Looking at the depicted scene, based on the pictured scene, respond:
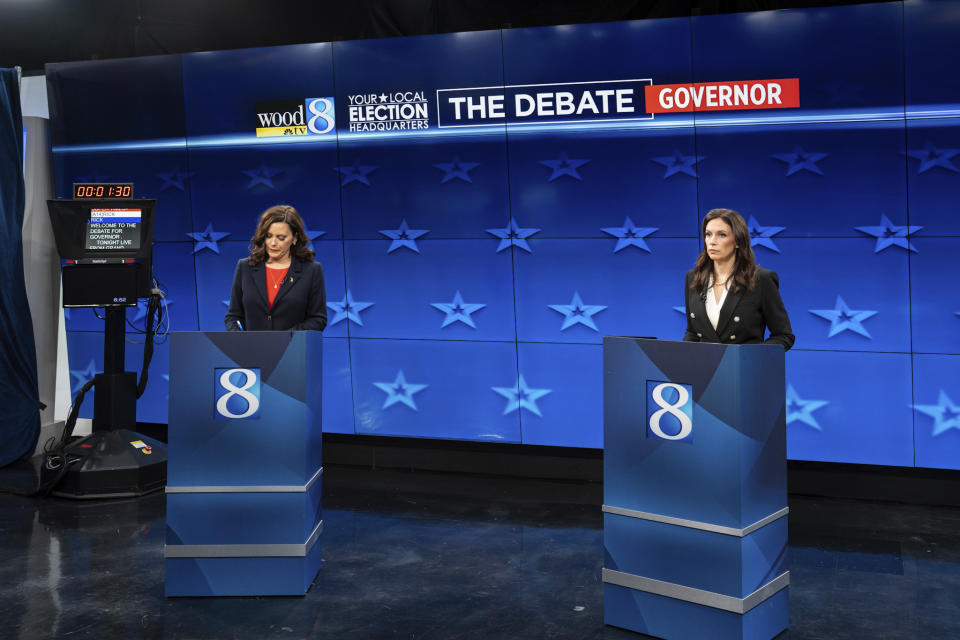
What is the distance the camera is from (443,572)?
3.89 m

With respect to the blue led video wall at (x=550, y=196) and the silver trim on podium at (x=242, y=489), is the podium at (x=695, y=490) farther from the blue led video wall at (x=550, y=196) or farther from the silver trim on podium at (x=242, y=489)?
the blue led video wall at (x=550, y=196)

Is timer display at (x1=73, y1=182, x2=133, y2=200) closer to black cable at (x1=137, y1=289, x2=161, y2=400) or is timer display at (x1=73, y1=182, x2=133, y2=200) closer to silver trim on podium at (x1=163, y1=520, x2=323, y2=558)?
black cable at (x1=137, y1=289, x2=161, y2=400)

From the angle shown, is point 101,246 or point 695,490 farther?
point 101,246

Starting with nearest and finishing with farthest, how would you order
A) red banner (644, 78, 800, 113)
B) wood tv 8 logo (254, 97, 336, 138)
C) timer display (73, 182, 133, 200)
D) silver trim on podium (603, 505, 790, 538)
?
silver trim on podium (603, 505, 790, 538) < red banner (644, 78, 800, 113) < timer display (73, 182, 133, 200) < wood tv 8 logo (254, 97, 336, 138)

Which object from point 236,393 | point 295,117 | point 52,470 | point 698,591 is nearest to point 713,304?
point 698,591

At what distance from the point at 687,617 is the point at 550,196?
2.91m

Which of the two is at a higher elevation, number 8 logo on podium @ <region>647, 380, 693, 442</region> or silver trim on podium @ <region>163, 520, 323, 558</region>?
number 8 logo on podium @ <region>647, 380, 693, 442</region>

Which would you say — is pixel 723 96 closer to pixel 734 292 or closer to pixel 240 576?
pixel 734 292

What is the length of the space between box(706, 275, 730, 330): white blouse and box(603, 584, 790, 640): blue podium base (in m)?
1.00

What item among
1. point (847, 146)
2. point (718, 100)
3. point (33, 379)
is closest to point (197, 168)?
point (33, 379)

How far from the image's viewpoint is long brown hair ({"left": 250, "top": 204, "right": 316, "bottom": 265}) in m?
4.10

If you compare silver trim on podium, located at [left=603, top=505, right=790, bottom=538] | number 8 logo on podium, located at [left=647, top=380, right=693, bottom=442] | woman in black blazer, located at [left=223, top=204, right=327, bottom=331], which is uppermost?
woman in black blazer, located at [left=223, top=204, right=327, bottom=331]

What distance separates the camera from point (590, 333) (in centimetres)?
534

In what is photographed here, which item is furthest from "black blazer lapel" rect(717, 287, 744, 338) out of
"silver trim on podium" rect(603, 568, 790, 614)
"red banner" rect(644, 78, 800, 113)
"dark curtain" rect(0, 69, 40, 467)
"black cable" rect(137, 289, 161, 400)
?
"dark curtain" rect(0, 69, 40, 467)
